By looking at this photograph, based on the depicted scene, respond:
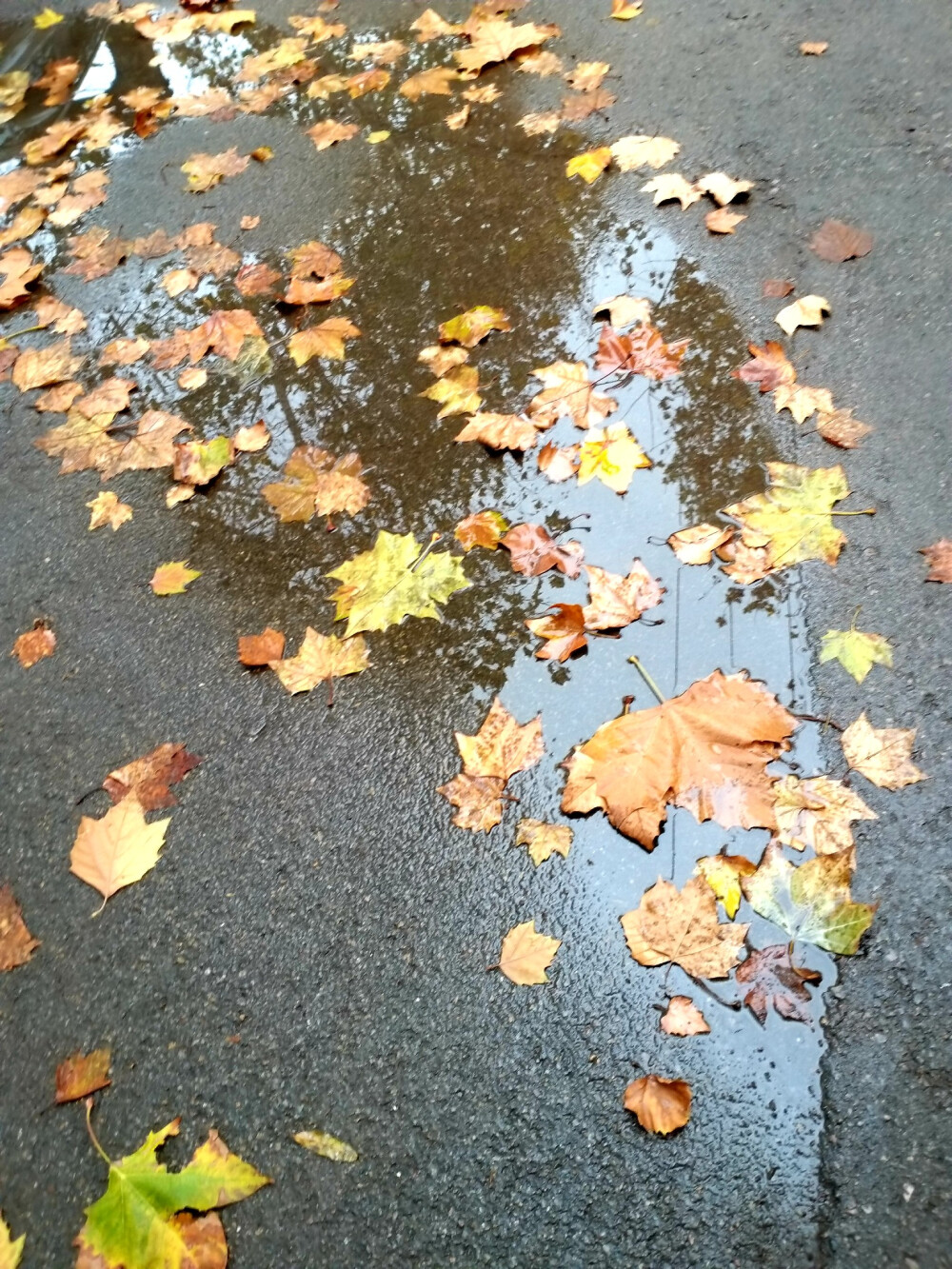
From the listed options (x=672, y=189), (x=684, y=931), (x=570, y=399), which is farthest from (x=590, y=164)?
(x=684, y=931)

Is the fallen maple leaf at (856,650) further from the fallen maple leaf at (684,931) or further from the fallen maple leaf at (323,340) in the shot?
the fallen maple leaf at (323,340)

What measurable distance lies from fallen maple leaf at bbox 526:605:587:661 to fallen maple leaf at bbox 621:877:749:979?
0.63 metres

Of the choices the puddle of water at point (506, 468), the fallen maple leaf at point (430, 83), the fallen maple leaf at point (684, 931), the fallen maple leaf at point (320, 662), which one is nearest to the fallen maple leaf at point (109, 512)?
the puddle of water at point (506, 468)

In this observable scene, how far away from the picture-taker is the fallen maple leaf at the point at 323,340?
9.76 feet

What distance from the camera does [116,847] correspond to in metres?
2.08

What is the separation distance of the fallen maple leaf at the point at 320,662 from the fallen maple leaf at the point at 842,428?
143cm

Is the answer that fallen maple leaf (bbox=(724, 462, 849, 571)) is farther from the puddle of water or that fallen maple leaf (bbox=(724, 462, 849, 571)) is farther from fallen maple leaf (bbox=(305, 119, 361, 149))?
fallen maple leaf (bbox=(305, 119, 361, 149))

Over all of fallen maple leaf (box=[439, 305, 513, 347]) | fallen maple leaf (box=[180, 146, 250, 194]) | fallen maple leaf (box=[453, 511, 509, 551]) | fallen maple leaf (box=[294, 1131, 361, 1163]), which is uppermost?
fallen maple leaf (box=[180, 146, 250, 194])

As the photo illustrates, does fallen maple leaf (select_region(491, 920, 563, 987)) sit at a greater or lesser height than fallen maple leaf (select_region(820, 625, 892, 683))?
lesser

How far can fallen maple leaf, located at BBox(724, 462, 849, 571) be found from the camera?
229cm

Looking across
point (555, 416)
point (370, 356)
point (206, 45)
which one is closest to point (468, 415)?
point (555, 416)

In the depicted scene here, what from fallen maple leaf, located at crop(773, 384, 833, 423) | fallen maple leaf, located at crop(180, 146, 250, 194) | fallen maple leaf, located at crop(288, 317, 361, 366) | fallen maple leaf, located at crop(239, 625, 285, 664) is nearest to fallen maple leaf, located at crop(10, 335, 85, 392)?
fallen maple leaf, located at crop(288, 317, 361, 366)

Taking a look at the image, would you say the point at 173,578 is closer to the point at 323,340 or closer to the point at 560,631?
the point at 323,340

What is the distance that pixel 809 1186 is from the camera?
150 centimetres
